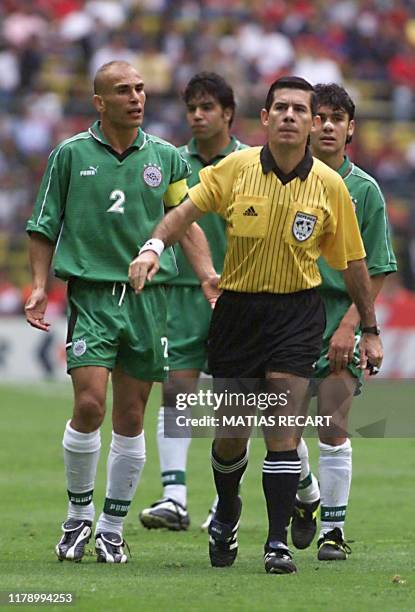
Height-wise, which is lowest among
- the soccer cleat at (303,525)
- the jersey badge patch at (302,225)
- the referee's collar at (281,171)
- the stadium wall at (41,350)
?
the stadium wall at (41,350)

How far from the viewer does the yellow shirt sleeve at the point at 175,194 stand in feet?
26.7

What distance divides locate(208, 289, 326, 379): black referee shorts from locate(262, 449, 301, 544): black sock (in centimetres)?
42

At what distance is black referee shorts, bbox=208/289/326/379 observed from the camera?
7254mm

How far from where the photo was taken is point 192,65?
84.9 ft

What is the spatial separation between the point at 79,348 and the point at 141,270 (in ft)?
3.06

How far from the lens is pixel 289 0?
29.4 metres

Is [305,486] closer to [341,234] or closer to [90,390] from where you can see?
[90,390]

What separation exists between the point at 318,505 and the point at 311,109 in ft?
8.92

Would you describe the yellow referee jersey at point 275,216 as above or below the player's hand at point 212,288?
above

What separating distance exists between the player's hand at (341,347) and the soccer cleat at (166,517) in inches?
77.4

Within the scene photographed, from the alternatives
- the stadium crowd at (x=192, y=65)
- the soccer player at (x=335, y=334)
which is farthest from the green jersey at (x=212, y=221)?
the stadium crowd at (x=192, y=65)

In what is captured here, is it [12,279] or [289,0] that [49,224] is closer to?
[12,279]

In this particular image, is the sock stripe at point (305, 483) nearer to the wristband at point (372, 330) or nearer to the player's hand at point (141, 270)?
the wristband at point (372, 330)

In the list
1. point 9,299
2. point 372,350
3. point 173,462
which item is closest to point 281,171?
point 372,350
